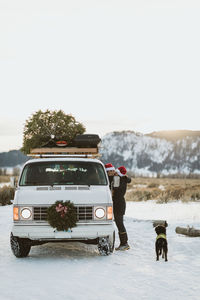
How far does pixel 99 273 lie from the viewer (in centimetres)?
739

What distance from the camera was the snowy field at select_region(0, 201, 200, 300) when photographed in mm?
6137

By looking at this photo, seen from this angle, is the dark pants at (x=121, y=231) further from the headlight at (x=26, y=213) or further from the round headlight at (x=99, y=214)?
the headlight at (x=26, y=213)

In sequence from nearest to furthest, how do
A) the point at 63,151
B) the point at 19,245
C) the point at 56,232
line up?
the point at 56,232 → the point at 19,245 → the point at 63,151

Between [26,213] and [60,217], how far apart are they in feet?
2.44

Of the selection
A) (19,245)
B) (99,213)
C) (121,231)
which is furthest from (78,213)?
(121,231)

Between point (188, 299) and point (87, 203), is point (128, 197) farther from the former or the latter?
point (188, 299)

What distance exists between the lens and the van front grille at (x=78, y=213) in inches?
334

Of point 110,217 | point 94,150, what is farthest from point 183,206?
point 110,217

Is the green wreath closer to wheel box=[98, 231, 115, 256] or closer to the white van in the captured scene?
the white van

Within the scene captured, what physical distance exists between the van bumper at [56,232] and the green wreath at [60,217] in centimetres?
12

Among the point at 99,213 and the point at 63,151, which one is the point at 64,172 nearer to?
the point at 63,151

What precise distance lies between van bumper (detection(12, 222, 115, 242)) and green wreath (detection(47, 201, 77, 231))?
117 millimetres

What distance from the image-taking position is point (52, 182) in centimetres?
953

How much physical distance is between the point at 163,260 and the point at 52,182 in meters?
2.87
